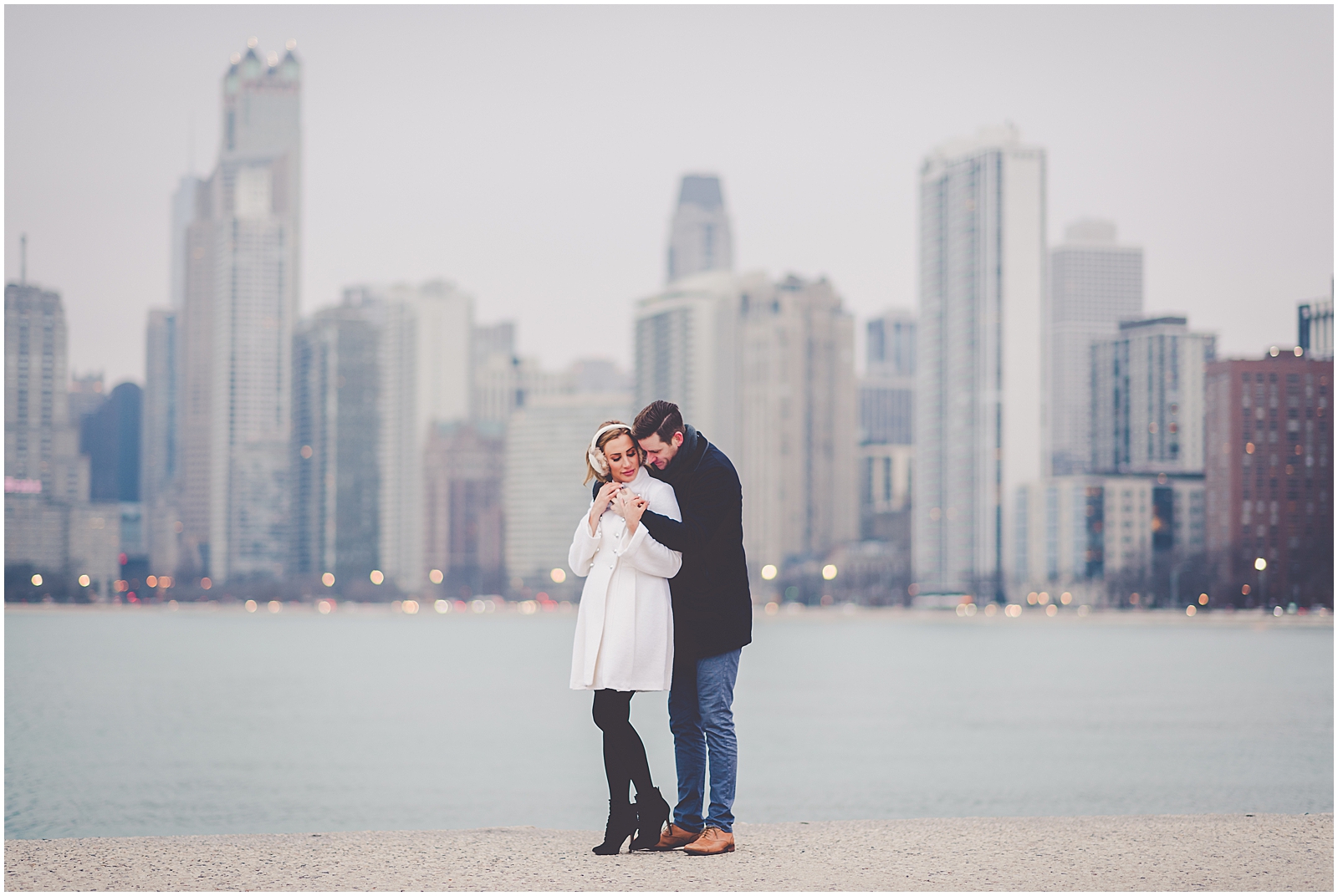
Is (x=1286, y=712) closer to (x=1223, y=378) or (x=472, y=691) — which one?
(x=472, y=691)

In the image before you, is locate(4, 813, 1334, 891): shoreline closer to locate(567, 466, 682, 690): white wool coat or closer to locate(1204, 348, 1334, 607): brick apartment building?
Result: locate(567, 466, 682, 690): white wool coat

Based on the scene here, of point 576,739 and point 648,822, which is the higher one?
point 648,822

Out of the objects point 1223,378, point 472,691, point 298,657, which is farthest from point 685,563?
point 1223,378

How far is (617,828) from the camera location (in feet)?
25.5

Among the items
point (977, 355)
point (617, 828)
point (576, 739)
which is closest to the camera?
point (617, 828)

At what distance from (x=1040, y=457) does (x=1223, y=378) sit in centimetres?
3077

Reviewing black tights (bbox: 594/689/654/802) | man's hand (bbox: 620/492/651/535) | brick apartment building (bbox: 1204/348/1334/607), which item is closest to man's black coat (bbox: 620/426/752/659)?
man's hand (bbox: 620/492/651/535)

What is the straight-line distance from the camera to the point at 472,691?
61188mm

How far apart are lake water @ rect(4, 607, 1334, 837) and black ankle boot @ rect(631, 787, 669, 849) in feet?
47.6

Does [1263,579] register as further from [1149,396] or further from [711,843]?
[711,843]

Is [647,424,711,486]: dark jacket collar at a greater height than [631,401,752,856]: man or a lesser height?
greater

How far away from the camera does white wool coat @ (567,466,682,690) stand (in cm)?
776

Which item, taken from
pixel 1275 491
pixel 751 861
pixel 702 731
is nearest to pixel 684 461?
pixel 702 731

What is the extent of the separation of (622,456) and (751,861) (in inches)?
75.3
